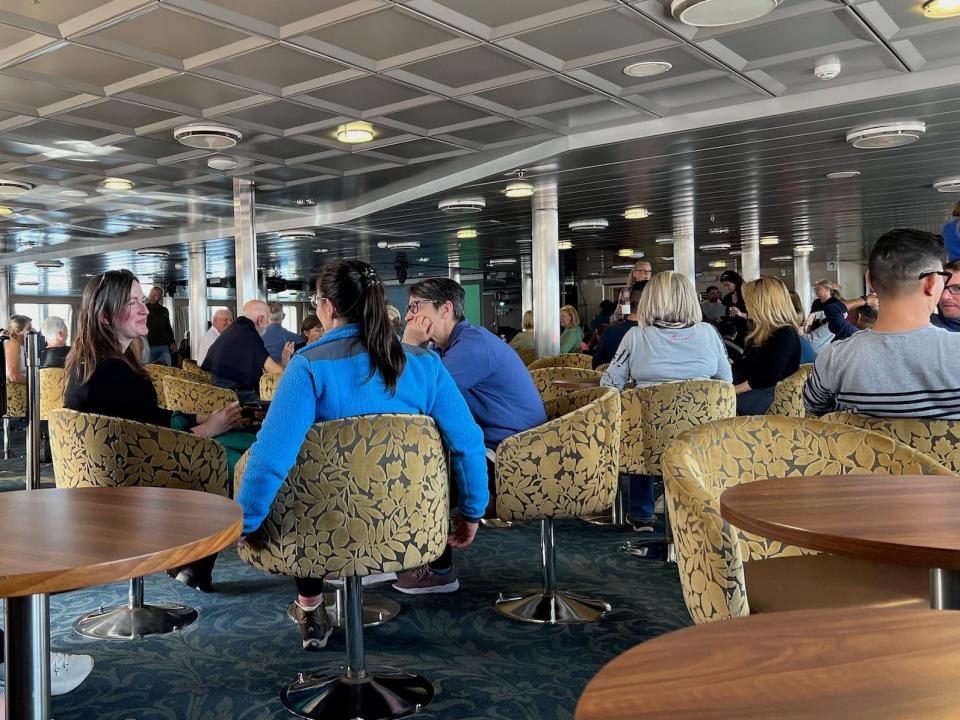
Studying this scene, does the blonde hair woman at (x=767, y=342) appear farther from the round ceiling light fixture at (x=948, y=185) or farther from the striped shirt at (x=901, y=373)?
the round ceiling light fixture at (x=948, y=185)

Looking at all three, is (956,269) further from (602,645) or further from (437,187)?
(437,187)

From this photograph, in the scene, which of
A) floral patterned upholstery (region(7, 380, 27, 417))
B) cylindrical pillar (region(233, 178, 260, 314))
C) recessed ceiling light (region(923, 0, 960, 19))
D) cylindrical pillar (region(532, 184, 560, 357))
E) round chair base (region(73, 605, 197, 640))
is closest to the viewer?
round chair base (region(73, 605, 197, 640))

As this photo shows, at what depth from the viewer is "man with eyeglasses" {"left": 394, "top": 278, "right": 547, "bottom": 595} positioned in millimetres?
3451

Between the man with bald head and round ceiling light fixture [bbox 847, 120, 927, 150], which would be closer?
the man with bald head

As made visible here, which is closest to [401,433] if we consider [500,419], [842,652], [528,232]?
[500,419]

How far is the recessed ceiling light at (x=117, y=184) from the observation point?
9.17 m

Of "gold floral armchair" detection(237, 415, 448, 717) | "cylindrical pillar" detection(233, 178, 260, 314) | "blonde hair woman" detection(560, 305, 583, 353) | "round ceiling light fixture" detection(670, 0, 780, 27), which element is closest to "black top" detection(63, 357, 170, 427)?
"gold floral armchair" detection(237, 415, 448, 717)

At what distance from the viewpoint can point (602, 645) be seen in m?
3.06

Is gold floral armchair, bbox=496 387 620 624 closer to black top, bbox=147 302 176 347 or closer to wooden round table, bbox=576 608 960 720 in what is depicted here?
wooden round table, bbox=576 608 960 720

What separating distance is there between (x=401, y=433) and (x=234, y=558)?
2.47 m

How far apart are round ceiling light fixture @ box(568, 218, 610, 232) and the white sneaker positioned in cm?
1017

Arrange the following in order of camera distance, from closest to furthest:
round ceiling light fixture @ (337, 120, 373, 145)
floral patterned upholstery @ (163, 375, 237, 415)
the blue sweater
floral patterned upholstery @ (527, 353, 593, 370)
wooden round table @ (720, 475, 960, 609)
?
wooden round table @ (720, 475, 960, 609) → the blue sweater → floral patterned upholstery @ (163, 375, 237, 415) → round ceiling light fixture @ (337, 120, 373, 145) → floral patterned upholstery @ (527, 353, 593, 370)

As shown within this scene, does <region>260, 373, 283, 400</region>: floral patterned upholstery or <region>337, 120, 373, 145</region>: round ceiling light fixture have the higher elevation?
<region>337, 120, 373, 145</region>: round ceiling light fixture

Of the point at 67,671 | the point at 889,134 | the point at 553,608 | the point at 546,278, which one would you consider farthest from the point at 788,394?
the point at 546,278
